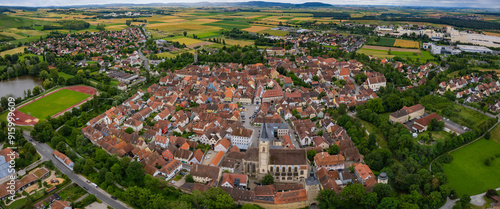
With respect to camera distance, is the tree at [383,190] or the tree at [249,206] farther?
the tree at [383,190]

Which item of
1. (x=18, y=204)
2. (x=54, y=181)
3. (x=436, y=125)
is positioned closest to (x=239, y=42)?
(x=436, y=125)

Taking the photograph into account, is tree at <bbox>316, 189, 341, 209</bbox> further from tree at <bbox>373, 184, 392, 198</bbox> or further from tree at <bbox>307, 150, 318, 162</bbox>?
tree at <bbox>307, 150, 318, 162</bbox>

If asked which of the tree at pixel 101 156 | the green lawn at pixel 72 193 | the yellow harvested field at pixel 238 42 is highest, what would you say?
the yellow harvested field at pixel 238 42

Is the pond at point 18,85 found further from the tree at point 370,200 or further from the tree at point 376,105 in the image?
the tree at point 376,105

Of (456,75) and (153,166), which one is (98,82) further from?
(456,75)

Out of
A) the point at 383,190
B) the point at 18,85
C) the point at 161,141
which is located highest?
the point at 18,85

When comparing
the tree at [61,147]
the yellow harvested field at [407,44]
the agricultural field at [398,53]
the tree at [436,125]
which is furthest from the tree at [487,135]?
the yellow harvested field at [407,44]

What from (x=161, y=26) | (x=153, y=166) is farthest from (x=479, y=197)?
(x=161, y=26)

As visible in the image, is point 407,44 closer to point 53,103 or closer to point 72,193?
point 53,103
